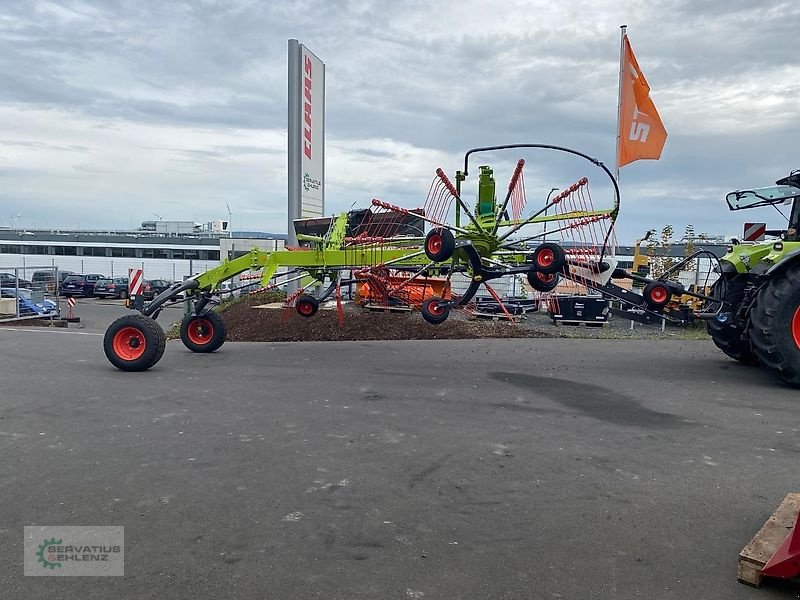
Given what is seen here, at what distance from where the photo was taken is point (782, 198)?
9.37m

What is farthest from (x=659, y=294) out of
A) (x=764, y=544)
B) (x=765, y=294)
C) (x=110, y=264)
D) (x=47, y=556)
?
(x=110, y=264)

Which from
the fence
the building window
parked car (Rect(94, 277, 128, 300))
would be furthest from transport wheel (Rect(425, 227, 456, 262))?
the building window

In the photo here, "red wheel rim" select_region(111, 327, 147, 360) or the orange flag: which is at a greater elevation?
the orange flag

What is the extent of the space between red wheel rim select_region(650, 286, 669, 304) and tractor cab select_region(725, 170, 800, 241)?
2.02 metres

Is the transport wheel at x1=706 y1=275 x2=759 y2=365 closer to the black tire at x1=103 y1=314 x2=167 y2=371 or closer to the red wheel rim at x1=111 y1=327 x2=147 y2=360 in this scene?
the black tire at x1=103 y1=314 x2=167 y2=371

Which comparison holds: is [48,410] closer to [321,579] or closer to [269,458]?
[269,458]

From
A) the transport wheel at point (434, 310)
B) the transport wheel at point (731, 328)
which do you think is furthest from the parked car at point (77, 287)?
the transport wheel at point (731, 328)

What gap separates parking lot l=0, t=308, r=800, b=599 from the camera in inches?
132

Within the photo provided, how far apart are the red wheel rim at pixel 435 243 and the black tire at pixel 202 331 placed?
4.68m

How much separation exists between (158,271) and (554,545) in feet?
152

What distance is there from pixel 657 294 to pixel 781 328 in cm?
171

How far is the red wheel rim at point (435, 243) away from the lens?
8.55 meters

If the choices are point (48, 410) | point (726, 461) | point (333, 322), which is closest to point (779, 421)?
point (726, 461)

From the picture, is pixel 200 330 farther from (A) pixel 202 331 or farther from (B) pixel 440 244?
(B) pixel 440 244
